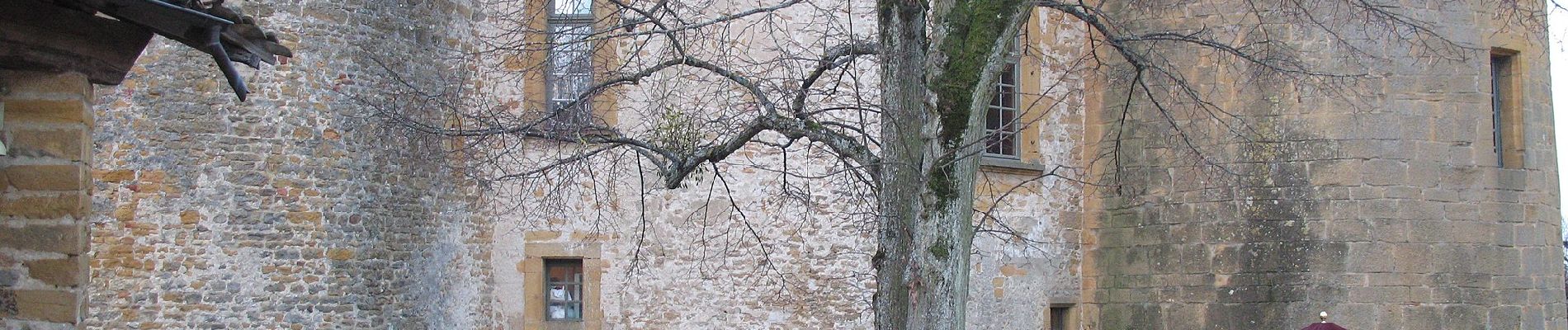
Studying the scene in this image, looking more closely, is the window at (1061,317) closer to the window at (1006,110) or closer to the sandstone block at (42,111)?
the window at (1006,110)

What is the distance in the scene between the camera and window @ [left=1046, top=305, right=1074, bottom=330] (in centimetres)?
1580

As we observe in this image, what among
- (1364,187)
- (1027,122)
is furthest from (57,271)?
(1364,187)

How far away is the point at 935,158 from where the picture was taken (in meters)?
8.83

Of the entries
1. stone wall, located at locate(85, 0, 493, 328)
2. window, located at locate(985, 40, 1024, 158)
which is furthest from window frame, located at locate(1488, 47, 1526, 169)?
stone wall, located at locate(85, 0, 493, 328)

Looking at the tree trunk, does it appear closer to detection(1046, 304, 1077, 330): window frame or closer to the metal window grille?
the metal window grille

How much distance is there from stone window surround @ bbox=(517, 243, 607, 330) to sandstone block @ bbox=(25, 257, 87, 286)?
790 centimetres

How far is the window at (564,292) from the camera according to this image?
14.3 meters

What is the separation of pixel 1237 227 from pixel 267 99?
26.4ft

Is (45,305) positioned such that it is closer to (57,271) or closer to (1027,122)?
(57,271)

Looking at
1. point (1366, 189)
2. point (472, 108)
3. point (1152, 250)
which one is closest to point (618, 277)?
point (472, 108)

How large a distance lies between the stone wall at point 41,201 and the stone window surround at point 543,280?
7.81 meters

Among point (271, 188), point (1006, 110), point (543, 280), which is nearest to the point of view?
point (271, 188)

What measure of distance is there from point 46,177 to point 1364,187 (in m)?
10.7

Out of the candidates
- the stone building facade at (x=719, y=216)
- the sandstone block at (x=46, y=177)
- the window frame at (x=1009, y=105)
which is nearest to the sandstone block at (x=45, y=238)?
the sandstone block at (x=46, y=177)
